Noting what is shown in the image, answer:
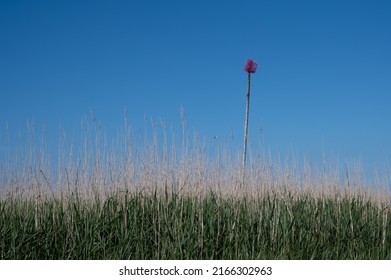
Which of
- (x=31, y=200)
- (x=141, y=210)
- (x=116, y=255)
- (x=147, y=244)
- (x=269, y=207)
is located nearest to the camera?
(x=116, y=255)

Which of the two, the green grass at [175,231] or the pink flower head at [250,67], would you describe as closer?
the green grass at [175,231]

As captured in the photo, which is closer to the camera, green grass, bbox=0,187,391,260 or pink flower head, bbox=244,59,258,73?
green grass, bbox=0,187,391,260

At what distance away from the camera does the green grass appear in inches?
189

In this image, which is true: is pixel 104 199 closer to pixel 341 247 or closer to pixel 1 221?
pixel 1 221

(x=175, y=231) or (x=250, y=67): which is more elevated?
(x=250, y=67)

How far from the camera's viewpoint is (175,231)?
4844mm

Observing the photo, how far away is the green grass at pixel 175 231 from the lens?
479 cm

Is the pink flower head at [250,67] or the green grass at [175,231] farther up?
the pink flower head at [250,67]

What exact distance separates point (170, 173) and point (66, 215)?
1.37 m

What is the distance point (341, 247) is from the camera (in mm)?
5445

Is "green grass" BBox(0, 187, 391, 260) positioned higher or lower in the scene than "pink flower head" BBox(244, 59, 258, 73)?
lower

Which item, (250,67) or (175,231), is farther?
(250,67)

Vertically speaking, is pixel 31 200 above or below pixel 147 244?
above
